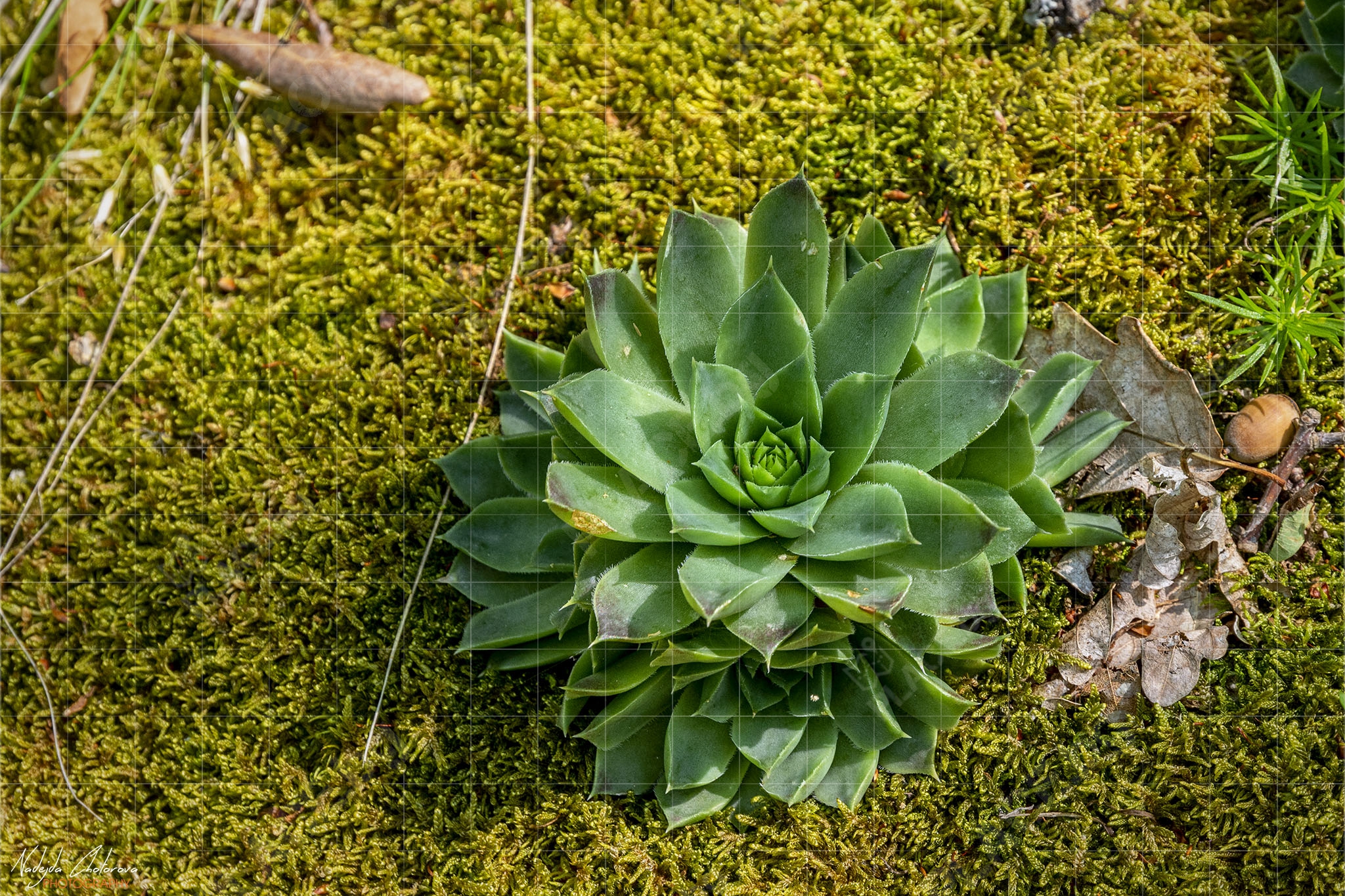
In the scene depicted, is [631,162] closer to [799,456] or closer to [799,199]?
[799,199]

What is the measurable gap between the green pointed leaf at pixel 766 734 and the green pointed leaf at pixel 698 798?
5.8 inches

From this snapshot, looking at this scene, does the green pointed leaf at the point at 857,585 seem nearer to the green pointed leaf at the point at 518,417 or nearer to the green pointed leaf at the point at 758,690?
the green pointed leaf at the point at 758,690

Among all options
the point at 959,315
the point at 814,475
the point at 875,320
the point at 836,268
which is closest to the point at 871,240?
the point at 836,268

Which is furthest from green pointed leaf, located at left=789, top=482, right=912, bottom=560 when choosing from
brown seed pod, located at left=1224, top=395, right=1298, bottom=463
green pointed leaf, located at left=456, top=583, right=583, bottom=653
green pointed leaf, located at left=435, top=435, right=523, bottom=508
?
brown seed pod, located at left=1224, top=395, right=1298, bottom=463

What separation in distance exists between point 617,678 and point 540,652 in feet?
1.01

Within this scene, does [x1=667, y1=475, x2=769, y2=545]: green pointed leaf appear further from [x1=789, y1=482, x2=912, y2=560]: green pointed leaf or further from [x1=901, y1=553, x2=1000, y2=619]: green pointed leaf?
[x1=901, y1=553, x2=1000, y2=619]: green pointed leaf

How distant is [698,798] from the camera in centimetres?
250

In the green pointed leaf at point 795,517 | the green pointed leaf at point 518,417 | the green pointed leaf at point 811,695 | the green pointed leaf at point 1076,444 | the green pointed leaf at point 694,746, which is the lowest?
the green pointed leaf at point 694,746

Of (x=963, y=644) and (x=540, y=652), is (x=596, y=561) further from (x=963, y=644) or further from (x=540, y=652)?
(x=963, y=644)

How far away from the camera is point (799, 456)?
2273 mm

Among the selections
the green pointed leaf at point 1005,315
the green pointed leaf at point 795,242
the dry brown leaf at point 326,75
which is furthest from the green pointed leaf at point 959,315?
the dry brown leaf at point 326,75

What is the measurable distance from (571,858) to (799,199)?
191cm

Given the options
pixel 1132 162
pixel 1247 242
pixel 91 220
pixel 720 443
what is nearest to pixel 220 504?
pixel 91 220

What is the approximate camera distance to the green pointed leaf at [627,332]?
7.57ft
